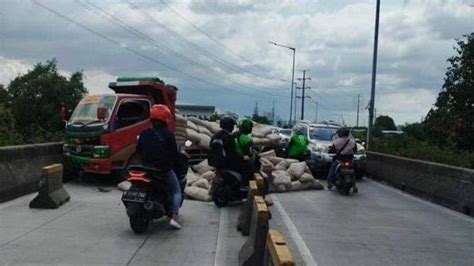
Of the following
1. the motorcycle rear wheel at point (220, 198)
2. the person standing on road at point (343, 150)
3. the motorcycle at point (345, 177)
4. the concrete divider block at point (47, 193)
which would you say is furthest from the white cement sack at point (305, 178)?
the concrete divider block at point (47, 193)

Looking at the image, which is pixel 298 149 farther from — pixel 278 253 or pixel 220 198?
pixel 278 253

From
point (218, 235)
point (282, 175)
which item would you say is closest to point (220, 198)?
point (218, 235)

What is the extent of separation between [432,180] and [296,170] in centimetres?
353

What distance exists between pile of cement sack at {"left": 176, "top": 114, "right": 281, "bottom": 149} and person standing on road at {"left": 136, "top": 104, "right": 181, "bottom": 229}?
9.95 meters

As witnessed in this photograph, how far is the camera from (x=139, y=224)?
9484 mm

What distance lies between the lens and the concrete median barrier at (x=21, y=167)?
40.7 feet

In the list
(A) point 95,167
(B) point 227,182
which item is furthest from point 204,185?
(A) point 95,167

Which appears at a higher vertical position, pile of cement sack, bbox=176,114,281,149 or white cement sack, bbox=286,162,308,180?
pile of cement sack, bbox=176,114,281,149

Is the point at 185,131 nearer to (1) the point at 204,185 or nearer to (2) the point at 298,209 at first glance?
(1) the point at 204,185

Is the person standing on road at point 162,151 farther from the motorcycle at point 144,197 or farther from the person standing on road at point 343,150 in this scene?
the person standing on road at point 343,150

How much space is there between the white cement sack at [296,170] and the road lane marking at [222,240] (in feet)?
16.5

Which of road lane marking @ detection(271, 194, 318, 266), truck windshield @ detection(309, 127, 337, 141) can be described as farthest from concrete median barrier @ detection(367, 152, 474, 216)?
road lane marking @ detection(271, 194, 318, 266)

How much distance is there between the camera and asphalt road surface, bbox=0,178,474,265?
26.9ft

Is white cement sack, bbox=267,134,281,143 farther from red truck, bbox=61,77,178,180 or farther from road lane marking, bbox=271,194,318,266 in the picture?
road lane marking, bbox=271,194,318,266
